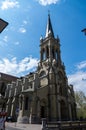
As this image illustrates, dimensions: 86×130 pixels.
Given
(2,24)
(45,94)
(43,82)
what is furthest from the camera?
(43,82)

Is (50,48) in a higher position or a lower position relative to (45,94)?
higher

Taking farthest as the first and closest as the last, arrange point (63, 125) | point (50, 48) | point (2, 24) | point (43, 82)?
point (50, 48) < point (43, 82) < point (63, 125) < point (2, 24)

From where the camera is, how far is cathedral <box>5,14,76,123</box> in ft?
103

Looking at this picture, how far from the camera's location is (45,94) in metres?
34.4

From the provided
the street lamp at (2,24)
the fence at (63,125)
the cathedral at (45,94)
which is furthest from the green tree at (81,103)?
the street lamp at (2,24)

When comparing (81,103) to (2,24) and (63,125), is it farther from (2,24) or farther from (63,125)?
(2,24)

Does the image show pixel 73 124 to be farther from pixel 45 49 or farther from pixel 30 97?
pixel 45 49

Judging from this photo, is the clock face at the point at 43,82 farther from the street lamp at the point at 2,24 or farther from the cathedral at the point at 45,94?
the street lamp at the point at 2,24

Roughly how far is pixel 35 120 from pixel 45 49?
80.5 ft

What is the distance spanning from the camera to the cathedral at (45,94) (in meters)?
31.5

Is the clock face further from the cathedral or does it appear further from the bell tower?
the bell tower

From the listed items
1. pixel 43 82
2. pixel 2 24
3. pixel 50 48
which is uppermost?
pixel 50 48

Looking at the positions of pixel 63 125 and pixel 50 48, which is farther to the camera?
pixel 50 48

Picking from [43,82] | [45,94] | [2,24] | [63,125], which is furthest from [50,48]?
[2,24]
